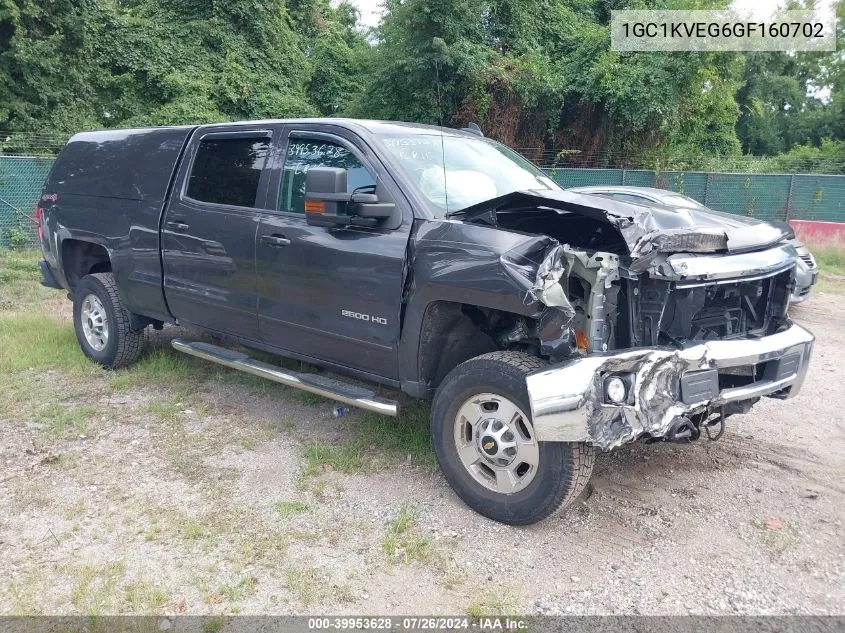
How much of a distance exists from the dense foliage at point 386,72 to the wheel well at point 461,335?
48.2ft

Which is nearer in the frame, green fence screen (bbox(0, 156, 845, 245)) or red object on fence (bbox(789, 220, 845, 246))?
red object on fence (bbox(789, 220, 845, 246))

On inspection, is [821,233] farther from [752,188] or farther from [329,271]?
[329,271]

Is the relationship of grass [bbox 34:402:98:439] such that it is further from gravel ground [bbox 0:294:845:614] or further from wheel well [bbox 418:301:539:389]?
wheel well [bbox 418:301:539:389]

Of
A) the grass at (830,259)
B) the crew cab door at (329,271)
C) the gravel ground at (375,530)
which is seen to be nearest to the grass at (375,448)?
the gravel ground at (375,530)

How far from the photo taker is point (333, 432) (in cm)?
496

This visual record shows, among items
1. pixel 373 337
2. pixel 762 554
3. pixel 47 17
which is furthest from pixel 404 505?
pixel 47 17

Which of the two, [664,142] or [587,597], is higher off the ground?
[664,142]

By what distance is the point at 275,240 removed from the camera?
15.0 feet

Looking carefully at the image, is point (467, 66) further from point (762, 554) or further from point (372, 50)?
point (762, 554)

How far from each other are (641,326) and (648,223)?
521mm

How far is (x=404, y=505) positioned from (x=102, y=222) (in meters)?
3.72

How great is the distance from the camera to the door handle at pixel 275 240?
4.52 metres

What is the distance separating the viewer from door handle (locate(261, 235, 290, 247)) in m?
4.52

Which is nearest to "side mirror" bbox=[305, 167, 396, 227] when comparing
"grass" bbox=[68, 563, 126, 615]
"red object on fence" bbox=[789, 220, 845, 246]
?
"grass" bbox=[68, 563, 126, 615]
